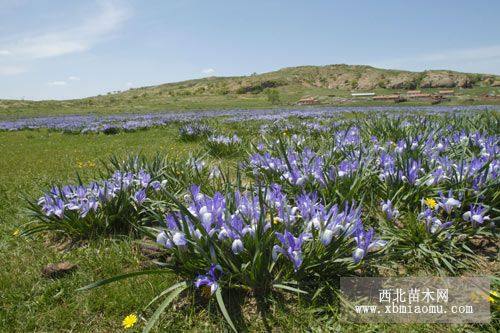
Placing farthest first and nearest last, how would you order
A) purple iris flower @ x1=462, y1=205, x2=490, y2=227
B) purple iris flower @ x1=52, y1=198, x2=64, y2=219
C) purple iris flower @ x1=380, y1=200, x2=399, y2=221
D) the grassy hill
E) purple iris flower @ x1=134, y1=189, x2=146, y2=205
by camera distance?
the grassy hill
purple iris flower @ x1=134, y1=189, x2=146, y2=205
purple iris flower @ x1=52, y1=198, x2=64, y2=219
purple iris flower @ x1=380, y1=200, x2=399, y2=221
purple iris flower @ x1=462, y1=205, x2=490, y2=227

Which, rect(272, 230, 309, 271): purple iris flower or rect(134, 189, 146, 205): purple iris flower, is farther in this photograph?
rect(134, 189, 146, 205): purple iris flower

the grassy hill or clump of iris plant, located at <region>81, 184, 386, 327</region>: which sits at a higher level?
the grassy hill

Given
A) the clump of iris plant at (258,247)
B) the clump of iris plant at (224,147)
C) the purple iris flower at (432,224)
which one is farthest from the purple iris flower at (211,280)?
the clump of iris plant at (224,147)

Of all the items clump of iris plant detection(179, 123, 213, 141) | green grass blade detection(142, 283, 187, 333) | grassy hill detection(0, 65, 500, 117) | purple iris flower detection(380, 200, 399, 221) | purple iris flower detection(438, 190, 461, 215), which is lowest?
green grass blade detection(142, 283, 187, 333)

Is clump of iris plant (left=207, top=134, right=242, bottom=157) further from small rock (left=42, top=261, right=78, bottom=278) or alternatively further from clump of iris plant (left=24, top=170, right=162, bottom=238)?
small rock (left=42, top=261, right=78, bottom=278)

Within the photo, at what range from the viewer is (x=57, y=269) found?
3.09 meters

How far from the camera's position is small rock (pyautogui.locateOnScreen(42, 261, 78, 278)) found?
121 inches

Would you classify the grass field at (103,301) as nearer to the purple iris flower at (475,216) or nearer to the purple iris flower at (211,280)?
the purple iris flower at (211,280)

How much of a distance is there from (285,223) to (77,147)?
34.9 ft

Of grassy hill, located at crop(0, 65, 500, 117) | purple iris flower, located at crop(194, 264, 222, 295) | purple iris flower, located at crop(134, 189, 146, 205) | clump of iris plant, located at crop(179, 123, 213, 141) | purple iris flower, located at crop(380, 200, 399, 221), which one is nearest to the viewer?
purple iris flower, located at crop(194, 264, 222, 295)

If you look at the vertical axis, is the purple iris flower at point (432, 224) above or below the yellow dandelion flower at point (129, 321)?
above

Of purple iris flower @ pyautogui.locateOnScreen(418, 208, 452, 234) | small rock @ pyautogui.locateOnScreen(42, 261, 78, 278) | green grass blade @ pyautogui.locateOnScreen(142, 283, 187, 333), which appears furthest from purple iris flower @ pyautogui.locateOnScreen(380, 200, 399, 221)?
small rock @ pyautogui.locateOnScreen(42, 261, 78, 278)

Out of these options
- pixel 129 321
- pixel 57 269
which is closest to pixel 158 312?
pixel 129 321

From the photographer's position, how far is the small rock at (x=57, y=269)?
3074 millimetres
